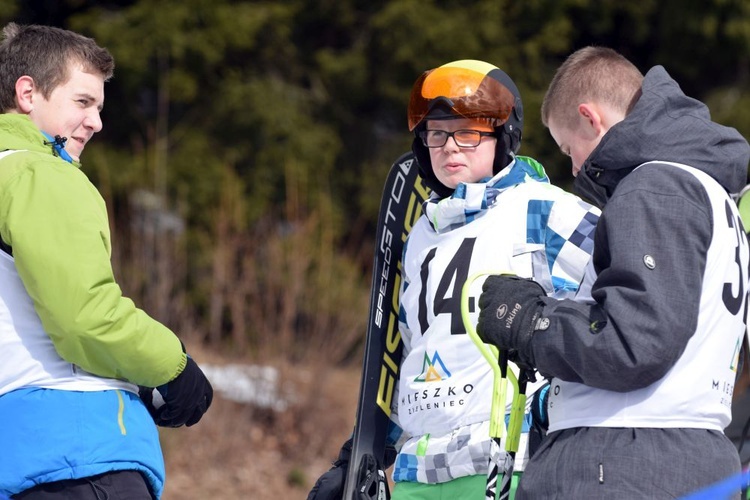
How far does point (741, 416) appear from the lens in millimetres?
4703

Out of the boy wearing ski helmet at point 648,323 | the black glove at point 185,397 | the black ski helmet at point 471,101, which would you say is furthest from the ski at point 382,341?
the boy wearing ski helmet at point 648,323

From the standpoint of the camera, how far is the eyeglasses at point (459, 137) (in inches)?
137

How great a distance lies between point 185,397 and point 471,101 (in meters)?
1.25

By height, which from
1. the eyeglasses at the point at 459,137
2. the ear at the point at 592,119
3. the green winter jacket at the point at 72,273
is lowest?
the green winter jacket at the point at 72,273

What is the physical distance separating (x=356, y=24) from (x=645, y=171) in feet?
32.7

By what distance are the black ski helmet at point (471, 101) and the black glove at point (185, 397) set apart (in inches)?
40.1

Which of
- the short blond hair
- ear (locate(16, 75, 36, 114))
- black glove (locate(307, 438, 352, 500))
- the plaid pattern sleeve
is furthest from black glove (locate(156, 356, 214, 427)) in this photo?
the short blond hair

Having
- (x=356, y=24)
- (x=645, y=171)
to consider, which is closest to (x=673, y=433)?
(x=645, y=171)

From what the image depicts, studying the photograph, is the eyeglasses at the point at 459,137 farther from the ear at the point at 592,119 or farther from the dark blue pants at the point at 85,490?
the dark blue pants at the point at 85,490

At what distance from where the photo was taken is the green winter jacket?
2.76m

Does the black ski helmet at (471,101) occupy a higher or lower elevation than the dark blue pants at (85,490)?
higher

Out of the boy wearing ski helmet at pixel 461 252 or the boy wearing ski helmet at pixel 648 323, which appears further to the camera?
the boy wearing ski helmet at pixel 461 252

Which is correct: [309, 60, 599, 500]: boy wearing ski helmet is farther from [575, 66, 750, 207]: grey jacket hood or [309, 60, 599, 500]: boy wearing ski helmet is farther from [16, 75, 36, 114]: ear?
[16, 75, 36, 114]: ear

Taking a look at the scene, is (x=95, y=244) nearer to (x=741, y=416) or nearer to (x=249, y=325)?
(x=741, y=416)
